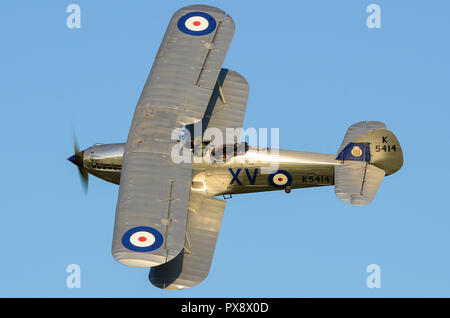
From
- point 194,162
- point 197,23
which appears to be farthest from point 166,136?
point 197,23

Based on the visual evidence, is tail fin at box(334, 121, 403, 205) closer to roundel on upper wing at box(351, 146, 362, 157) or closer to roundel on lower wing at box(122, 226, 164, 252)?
roundel on upper wing at box(351, 146, 362, 157)

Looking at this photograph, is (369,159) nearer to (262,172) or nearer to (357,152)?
(357,152)

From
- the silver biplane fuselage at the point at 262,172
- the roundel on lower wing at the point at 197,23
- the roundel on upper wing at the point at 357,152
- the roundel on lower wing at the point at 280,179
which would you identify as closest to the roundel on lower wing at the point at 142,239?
the silver biplane fuselage at the point at 262,172

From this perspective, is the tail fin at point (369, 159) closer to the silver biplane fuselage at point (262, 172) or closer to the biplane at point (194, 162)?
the biplane at point (194, 162)

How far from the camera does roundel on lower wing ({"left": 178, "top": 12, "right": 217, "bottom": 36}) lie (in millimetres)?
33406

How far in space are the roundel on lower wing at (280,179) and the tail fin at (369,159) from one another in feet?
4.45

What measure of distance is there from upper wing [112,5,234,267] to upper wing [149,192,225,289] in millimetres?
1677

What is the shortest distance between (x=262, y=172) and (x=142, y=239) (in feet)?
15.0

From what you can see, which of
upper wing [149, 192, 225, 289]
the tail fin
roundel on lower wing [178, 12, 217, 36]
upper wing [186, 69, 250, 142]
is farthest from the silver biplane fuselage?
Answer: roundel on lower wing [178, 12, 217, 36]

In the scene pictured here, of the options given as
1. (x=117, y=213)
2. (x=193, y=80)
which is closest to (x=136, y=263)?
(x=117, y=213)

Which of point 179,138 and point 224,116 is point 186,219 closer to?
point 179,138

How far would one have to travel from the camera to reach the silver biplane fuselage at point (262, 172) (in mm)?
31391

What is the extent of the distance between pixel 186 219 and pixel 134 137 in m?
3.09

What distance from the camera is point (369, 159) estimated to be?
1230 inches
